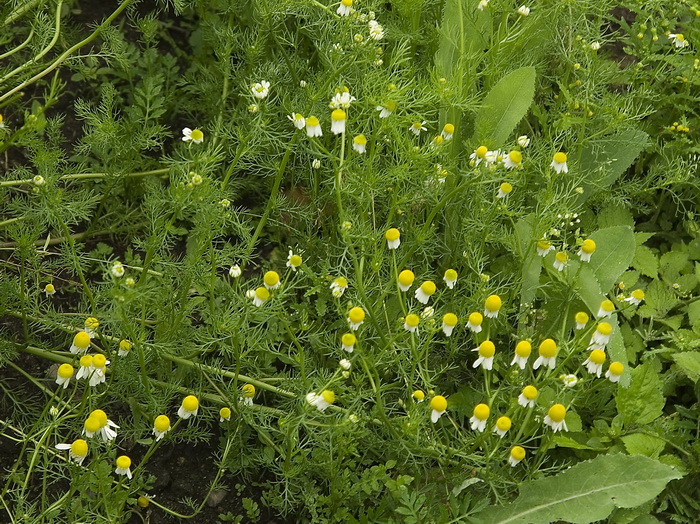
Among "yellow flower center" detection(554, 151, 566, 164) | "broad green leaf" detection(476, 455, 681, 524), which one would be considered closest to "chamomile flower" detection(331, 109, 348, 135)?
"yellow flower center" detection(554, 151, 566, 164)

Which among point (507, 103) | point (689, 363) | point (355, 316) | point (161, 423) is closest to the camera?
point (161, 423)

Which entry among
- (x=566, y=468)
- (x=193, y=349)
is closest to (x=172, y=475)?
(x=193, y=349)

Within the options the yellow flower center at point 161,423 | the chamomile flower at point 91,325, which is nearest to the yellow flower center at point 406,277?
the yellow flower center at point 161,423

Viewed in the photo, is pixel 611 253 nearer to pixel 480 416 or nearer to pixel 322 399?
pixel 480 416

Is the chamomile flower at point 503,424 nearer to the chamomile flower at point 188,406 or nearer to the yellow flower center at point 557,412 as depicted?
the yellow flower center at point 557,412

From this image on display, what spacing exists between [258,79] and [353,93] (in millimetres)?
338

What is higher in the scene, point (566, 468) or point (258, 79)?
point (258, 79)

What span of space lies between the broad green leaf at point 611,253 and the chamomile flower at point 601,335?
1.99 ft

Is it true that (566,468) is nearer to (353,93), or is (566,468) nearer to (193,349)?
(193,349)

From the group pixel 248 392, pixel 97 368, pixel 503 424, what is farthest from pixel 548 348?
pixel 97 368

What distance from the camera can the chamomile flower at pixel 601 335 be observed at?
2.06 meters

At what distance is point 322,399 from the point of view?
198 centimetres

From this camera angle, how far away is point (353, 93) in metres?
2.82

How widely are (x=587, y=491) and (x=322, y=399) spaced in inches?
34.5
